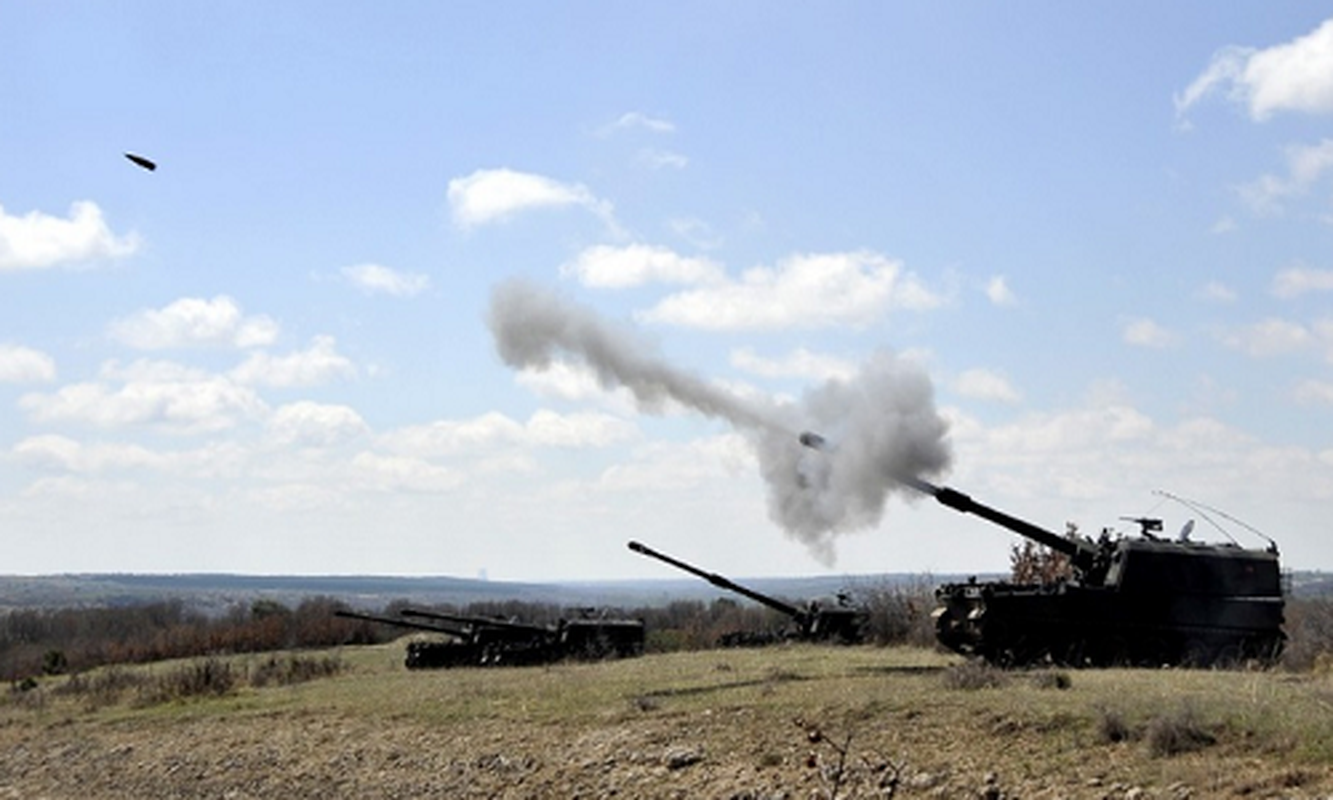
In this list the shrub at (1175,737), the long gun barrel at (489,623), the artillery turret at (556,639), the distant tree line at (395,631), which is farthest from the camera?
the long gun barrel at (489,623)

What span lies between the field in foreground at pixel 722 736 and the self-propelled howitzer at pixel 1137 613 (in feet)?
4.99

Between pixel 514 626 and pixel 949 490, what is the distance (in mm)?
17338

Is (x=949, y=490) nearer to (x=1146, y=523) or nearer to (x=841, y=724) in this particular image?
(x=1146, y=523)

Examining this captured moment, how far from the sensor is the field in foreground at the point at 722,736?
59.8 ft

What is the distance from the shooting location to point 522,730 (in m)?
26.2

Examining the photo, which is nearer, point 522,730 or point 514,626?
point 522,730

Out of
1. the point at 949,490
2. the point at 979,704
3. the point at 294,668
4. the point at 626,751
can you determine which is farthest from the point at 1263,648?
the point at 294,668

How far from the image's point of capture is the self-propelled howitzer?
29.5 metres

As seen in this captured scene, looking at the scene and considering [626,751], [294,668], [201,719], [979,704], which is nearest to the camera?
[979,704]

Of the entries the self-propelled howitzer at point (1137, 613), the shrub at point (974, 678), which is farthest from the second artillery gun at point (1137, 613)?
the shrub at point (974, 678)

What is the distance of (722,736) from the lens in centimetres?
2308

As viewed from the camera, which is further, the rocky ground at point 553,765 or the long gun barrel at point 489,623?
the long gun barrel at point 489,623

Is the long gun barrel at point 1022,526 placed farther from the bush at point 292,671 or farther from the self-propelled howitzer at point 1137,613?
the bush at point 292,671

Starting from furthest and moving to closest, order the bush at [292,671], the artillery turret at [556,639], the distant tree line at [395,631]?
the artillery turret at [556,639], the bush at [292,671], the distant tree line at [395,631]
